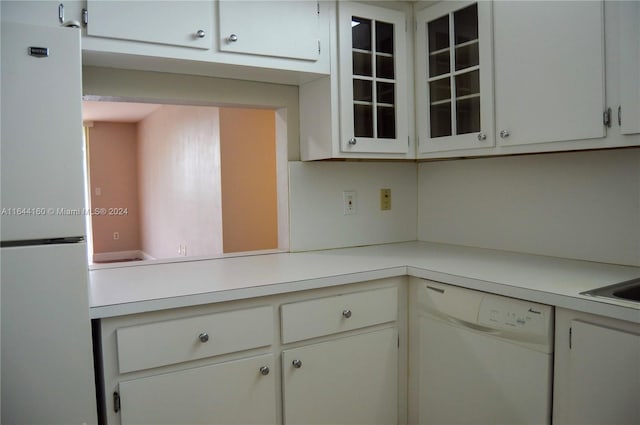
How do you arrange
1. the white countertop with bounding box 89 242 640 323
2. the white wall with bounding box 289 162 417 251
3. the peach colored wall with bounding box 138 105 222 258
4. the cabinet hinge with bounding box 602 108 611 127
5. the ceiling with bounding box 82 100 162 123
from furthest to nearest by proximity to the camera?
the ceiling with bounding box 82 100 162 123 → the peach colored wall with bounding box 138 105 222 258 → the white wall with bounding box 289 162 417 251 → the cabinet hinge with bounding box 602 108 611 127 → the white countertop with bounding box 89 242 640 323

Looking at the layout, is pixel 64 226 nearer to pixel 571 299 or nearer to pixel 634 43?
pixel 571 299

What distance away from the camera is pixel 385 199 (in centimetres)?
258

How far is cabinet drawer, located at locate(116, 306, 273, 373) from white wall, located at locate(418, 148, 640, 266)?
1195 mm

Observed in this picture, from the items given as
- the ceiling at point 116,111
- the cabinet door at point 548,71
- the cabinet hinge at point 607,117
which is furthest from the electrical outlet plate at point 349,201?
the ceiling at point 116,111

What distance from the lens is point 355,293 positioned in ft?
5.99

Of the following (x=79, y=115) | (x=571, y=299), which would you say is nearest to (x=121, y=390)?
(x=79, y=115)

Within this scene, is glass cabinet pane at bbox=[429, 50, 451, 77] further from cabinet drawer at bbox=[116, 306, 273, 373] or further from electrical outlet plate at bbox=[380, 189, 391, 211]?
cabinet drawer at bbox=[116, 306, 273, 373]

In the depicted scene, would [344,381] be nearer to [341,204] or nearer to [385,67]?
[341,204]

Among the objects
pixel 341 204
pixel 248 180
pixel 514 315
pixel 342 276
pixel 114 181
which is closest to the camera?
pixel 514 315

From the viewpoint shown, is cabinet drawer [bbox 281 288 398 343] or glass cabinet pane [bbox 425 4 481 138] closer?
cabinet drawer [bbox 281 288 398 343]

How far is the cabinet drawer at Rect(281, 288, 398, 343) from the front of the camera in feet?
5.54

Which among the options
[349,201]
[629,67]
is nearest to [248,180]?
[349,201]

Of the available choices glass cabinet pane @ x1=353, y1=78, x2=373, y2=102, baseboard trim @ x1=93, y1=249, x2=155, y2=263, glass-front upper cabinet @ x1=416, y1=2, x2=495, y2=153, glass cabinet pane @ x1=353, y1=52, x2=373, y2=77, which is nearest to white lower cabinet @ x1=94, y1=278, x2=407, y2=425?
glass-front upper cabinet @ x1=416, y1=2, x2=495, y2=153

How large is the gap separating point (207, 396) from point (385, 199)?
1.41 metres
